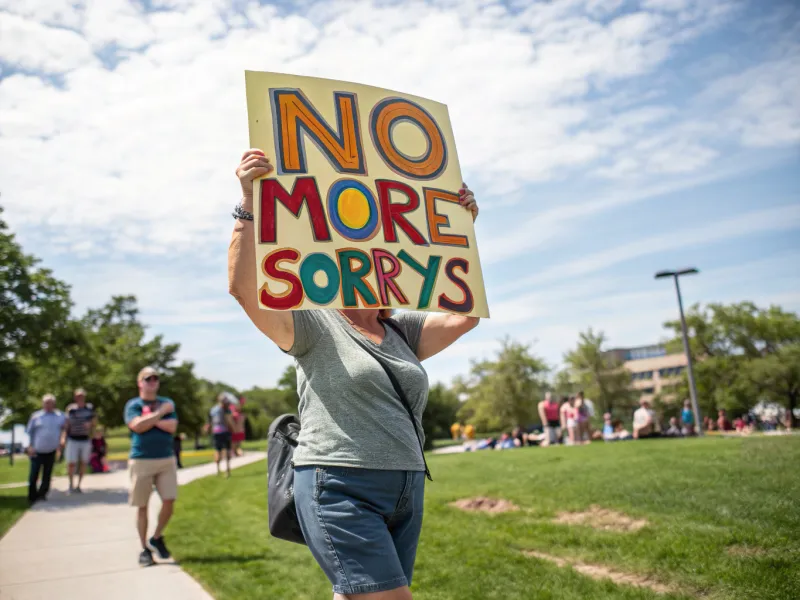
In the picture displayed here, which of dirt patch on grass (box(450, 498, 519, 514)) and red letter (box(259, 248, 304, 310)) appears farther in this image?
dirt patch on grass (box(450, 498, 519, 514))

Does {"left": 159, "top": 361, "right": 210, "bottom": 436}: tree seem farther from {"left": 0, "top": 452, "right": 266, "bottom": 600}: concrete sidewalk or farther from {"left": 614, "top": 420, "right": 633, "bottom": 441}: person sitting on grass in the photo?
{"left": 0, "top": 452, "right": 266, "bottom": 600}: concrete sidewalk

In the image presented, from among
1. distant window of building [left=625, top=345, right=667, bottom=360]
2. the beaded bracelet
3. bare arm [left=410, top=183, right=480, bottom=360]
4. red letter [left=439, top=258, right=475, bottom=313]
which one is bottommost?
bare arm [left=410, top=183, right=480, bottom=360]

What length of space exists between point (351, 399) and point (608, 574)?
3.67 meters

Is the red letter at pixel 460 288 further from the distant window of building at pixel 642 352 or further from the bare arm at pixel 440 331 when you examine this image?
the distant window of building at pixel 642 352

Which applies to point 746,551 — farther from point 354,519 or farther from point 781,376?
point 781,376

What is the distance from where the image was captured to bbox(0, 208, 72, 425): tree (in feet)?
39.2

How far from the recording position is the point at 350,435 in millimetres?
2387

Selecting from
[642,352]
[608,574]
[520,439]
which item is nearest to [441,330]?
[608,574]

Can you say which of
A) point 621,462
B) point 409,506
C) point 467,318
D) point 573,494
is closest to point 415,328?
point 467,318

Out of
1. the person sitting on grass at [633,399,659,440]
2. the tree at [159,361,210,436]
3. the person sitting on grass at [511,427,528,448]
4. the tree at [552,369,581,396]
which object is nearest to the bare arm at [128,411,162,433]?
the person sitting on grass at [633,399,659,440]

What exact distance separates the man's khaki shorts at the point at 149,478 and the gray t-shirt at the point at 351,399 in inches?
193

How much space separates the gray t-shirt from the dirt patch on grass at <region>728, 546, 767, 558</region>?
3.64m

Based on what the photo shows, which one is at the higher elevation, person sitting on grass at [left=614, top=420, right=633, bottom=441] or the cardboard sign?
the cardboard sign

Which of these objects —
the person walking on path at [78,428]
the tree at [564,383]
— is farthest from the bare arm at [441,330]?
the tree at [564,383]
